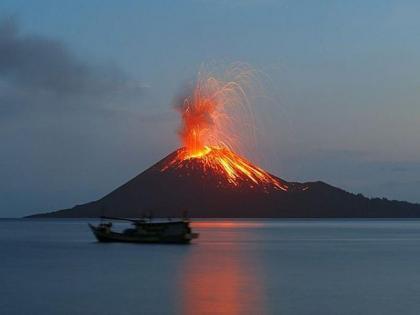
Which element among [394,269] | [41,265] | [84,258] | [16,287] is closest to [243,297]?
[16,287]

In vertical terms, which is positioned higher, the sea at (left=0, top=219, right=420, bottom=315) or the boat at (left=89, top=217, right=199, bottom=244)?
the boat at (left=89, top=217, right=199, bottom=244)

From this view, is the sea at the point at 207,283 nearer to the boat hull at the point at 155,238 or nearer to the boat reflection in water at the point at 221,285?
the boat reflection in water at the point at 221,285

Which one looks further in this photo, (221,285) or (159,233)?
(159,233)

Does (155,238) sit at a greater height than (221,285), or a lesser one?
greater

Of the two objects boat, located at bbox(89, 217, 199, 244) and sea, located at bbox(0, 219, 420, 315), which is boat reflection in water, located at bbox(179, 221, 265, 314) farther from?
boat, located at bbox(89, 217, 199, 244)

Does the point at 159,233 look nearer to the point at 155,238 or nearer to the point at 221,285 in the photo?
the point at 155,238

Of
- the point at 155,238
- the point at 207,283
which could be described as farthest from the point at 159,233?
the point at 207,283

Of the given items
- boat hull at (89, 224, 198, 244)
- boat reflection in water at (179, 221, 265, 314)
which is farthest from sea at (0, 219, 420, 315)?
boat hull at (89, 224, 198, 244)

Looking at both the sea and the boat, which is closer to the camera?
the sea

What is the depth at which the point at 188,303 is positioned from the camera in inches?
1219

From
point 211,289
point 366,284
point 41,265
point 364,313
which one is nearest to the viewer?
point 364,313

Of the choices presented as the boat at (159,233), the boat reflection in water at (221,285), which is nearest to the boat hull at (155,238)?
the boat at (159,233)

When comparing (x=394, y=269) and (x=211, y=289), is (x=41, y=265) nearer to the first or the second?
(x=211, y=289)

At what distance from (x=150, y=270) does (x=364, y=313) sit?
19.8 m
